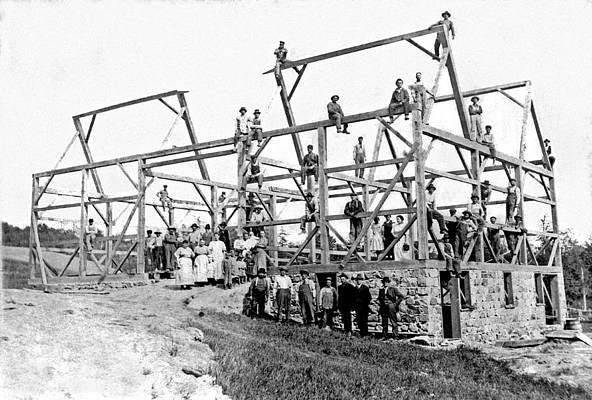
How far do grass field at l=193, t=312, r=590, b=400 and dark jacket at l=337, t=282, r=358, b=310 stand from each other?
3.35ft

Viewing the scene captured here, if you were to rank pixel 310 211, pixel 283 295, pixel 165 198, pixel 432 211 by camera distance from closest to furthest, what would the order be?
pixel 432 211 < pixel 283 295 < pixel 310 211 < pixel 165 198

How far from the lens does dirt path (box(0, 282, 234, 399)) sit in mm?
7988

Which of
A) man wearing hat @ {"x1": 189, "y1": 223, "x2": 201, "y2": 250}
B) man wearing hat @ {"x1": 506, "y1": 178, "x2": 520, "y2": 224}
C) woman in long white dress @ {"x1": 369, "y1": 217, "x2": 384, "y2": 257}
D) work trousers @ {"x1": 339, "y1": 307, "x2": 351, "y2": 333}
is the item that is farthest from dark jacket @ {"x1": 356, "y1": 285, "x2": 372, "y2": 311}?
man wearing hat @ {"x1": 189, "y1": 223, "x2": 201, "y2": 250}

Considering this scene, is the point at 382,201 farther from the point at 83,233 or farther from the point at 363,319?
the point at 83,233

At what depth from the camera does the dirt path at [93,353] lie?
7.99 metres

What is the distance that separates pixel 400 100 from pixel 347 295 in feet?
15.8

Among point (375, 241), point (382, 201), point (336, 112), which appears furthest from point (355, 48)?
point (375, 241)

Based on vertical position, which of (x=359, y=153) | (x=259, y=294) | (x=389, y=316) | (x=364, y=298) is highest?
(x=359, y=153)

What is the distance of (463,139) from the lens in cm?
1811

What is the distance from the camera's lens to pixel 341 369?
36.7 feet

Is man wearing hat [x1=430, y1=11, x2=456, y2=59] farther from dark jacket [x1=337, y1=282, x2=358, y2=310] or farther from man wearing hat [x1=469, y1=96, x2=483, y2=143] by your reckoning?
dark jacket [x1=337, y1=282, x2=358, y2=310]

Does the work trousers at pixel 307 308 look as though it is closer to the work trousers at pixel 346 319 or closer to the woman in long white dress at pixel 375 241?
the work trousers at pixel 346 319

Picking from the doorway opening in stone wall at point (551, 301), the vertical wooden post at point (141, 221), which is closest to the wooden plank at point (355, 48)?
the vertical wooden post at point (141, 221)

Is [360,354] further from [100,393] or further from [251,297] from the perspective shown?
[100,393]
